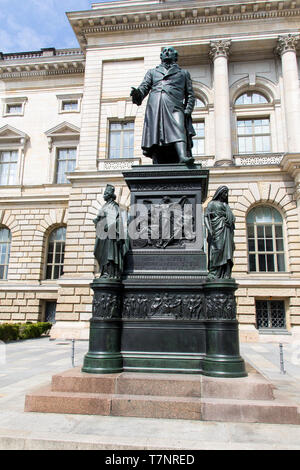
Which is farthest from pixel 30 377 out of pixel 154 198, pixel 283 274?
pixel 283 274

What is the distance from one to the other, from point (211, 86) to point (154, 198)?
21.5 meters

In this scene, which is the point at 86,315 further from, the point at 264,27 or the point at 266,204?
the point at 264,27

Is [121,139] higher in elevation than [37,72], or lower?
lower

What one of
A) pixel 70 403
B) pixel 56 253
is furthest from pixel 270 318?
pixel 70 403

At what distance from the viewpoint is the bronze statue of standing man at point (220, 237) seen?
215 inches

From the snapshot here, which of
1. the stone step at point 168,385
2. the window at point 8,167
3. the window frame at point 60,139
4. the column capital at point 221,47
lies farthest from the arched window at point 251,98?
the stone step at point 168,385

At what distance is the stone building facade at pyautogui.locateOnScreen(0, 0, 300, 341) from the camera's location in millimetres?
21625

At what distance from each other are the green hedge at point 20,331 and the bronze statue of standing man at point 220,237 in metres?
17.1

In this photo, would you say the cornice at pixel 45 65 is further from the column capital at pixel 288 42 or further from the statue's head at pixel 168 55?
the statue's head at pixel 168 55

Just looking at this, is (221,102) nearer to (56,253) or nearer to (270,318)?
(270,318)

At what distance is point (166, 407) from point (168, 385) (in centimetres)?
36

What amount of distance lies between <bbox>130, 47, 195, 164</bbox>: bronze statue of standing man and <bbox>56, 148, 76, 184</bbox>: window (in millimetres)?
22306

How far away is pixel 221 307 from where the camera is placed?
5.15 m

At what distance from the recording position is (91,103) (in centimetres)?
2531
